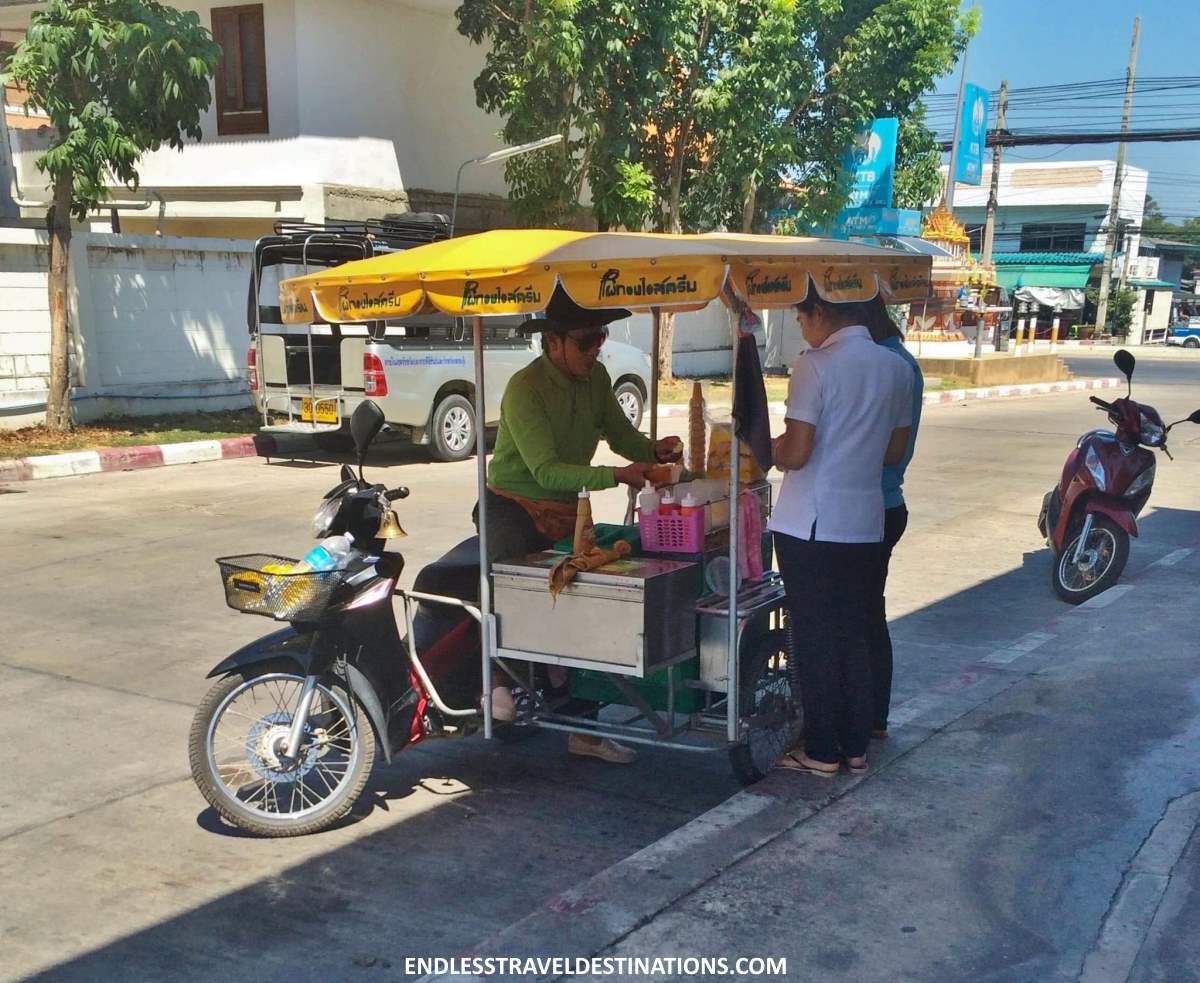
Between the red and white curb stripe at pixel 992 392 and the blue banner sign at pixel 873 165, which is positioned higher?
the blue banner sign at pixel 873 165

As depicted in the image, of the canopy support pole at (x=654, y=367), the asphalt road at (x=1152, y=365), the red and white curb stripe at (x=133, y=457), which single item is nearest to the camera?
the canopy support pole at (x=654, y=367)

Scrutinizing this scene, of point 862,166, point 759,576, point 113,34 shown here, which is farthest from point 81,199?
point 862,166

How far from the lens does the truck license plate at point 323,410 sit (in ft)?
40.0

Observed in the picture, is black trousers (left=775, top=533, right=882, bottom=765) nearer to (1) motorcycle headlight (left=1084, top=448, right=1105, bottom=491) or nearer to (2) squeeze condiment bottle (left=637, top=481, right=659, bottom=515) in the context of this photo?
(2) squeeze condiment bottle (left=637, top=481, right=659, bottom=515)

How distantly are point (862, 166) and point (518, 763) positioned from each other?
2147 cm

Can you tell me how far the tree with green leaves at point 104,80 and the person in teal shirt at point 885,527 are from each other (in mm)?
9795

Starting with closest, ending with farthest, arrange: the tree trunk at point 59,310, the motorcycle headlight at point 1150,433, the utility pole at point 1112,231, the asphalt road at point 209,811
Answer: the asphalt road at point 209,811
the motorcycle headlight at point 1150,433
the tree trunk at point 59,310
the utility pole at point 1112,231

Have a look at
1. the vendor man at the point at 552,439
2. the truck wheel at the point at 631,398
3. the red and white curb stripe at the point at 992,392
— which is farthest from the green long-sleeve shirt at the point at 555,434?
the red and white curb stripe at the point at 992,392

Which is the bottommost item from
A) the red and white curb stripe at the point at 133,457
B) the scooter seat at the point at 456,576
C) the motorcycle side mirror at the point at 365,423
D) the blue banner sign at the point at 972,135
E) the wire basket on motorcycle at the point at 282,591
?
the red and white curb stripe at the point at 133,457

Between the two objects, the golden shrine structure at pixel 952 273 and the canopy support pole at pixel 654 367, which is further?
the golden shrine structure at pixel 952 273

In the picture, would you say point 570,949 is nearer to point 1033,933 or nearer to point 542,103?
point 1033,933

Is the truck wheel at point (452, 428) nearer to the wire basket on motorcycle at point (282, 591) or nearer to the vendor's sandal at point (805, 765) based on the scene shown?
the vendor's sandal at point (805, 765)

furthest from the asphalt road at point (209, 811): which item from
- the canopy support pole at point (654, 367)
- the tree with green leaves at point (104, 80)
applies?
the tree with green leaves at point (104, 80)

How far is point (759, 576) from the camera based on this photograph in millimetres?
4328
